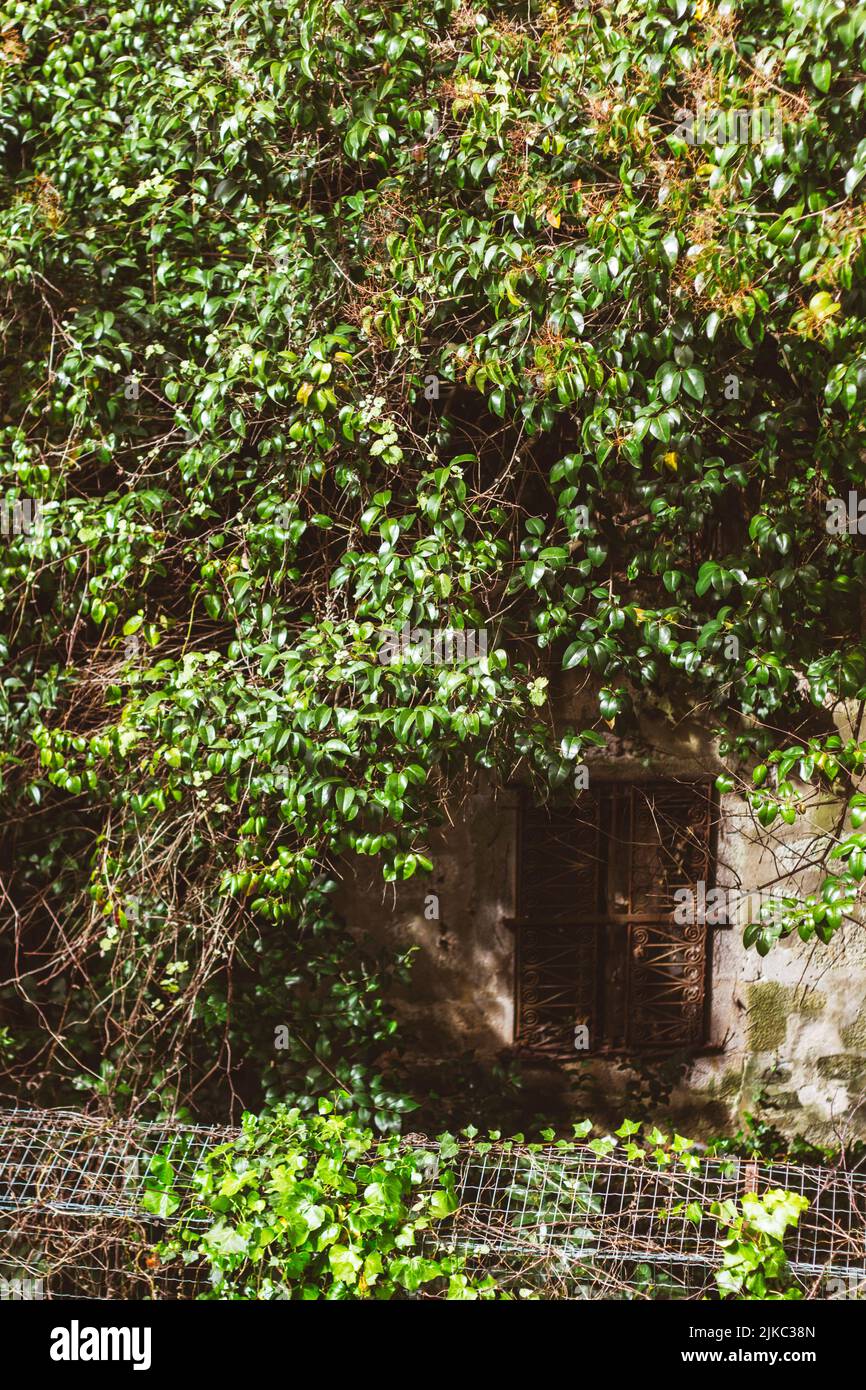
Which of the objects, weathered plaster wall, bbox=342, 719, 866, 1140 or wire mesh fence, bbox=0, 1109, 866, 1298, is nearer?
wire mesh fence, bbox=0, 1109, 866, 1298

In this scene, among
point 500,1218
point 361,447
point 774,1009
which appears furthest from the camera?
point 774,1009

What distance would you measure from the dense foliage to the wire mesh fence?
65cm

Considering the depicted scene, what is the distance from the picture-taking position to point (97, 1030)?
4574mm

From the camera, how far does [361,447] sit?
3820 mm

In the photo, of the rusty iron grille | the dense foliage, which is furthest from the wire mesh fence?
the rusty iron grille

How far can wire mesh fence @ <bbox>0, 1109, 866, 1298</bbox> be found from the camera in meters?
2.94

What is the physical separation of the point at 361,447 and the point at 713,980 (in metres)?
2.88

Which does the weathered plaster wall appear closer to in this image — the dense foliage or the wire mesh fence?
the dense foliage

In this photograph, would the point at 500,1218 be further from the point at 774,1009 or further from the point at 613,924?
the point at 774,1009

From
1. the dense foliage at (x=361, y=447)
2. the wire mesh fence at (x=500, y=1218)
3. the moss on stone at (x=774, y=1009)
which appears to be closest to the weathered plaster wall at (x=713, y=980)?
the moss on stone at (x=774, y=1009)

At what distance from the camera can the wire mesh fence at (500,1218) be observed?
2943mm

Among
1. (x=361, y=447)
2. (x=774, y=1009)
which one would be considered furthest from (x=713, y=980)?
(x=361, y=447)

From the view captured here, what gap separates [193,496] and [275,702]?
0.99m

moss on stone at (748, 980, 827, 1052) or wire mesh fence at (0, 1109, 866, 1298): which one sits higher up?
moss on stone at (748, 980, 827, 1052)
